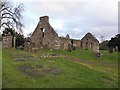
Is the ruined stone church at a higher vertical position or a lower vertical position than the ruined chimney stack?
lower

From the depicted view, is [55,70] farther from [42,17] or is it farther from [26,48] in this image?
[42,17]

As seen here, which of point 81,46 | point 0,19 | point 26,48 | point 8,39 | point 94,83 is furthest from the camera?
point 81,46

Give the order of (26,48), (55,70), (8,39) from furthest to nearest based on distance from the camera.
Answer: (8,39), (26,48), (55,70)

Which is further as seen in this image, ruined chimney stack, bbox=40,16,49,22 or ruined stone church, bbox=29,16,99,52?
ruined chimney stack, bbox=40,16,49,22

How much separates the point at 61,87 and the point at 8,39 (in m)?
31.6

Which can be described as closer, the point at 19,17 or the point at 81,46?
the point at 19,17

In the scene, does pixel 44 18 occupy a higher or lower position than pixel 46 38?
higher

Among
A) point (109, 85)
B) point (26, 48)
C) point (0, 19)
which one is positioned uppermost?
point (0, 19)

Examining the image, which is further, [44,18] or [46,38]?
[44,18]

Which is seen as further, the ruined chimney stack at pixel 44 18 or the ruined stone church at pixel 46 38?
the ruined chimney stack at pixel 44 18

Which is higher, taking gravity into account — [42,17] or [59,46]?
[42,17]

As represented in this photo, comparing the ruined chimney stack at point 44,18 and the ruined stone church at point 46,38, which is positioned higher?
the ruined chimney stack at point 44,18

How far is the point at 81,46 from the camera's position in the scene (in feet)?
193

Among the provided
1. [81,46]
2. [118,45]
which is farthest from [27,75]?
[118,45]
